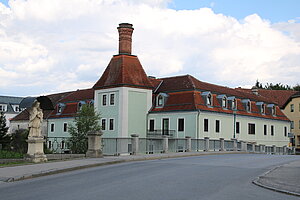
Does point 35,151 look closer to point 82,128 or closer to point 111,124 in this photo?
point 82,128

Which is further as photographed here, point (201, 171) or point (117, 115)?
point (117, 115)

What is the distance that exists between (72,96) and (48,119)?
5.76 metres

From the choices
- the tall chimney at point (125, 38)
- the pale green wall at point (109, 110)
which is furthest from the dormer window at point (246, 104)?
the pale green wall at point (109, 110)

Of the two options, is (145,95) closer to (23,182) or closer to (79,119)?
(79,119)

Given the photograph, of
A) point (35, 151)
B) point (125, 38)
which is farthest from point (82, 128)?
point (35, 151)

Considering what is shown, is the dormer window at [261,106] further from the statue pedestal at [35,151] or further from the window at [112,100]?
the statue pedestal at [35,151]

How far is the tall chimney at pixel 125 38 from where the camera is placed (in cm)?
5232

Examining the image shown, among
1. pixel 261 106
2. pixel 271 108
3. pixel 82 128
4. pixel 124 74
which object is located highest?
pixel 124 74

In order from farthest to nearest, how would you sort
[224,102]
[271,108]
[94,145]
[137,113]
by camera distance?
1. [271,108]
2. [224,102]
3. [137,113]
4. [94,145]

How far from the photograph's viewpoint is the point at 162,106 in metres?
50.4

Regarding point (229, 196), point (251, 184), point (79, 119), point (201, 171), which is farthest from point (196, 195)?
point (79, 119)

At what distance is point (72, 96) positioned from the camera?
66500 millimetres

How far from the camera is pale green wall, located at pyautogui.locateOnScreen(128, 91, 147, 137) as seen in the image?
162 feet

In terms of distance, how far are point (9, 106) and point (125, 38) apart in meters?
53.6
